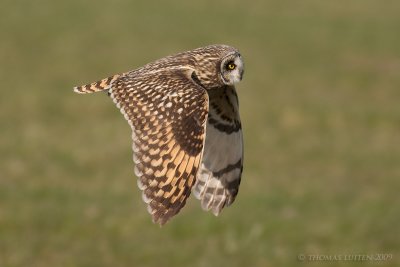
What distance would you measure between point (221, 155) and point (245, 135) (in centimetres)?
1016

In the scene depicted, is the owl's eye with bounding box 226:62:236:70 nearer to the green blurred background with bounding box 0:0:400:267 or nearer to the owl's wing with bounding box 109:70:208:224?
the owl's wing with bounding box 109:70:208:224

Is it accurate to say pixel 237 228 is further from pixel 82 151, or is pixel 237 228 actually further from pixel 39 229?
pixel 82 151

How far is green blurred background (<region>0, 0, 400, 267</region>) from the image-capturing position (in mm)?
9344

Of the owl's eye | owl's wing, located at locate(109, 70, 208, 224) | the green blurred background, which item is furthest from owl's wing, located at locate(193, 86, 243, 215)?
the green blurred background

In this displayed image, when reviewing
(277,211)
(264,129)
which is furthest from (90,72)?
(277,211)

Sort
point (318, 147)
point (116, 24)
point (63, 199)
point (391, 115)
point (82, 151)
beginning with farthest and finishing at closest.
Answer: point (116, 24)
point (391, 115)
point (318, 147)
point (82, 151)
point (63, 199)

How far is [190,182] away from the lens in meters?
5.25

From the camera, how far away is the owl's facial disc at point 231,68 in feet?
20.7

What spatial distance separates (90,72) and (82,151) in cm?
786

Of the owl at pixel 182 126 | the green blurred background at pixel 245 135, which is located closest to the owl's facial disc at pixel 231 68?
the owl at pixel 182 126

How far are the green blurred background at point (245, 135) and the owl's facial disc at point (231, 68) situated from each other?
264 centimetres

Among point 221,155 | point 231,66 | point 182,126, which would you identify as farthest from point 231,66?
point 182,126

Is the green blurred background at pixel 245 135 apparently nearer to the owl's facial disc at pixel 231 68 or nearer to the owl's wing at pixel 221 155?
the owl's wing at pixel 221 155

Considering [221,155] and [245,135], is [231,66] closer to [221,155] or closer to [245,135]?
[221,155]
